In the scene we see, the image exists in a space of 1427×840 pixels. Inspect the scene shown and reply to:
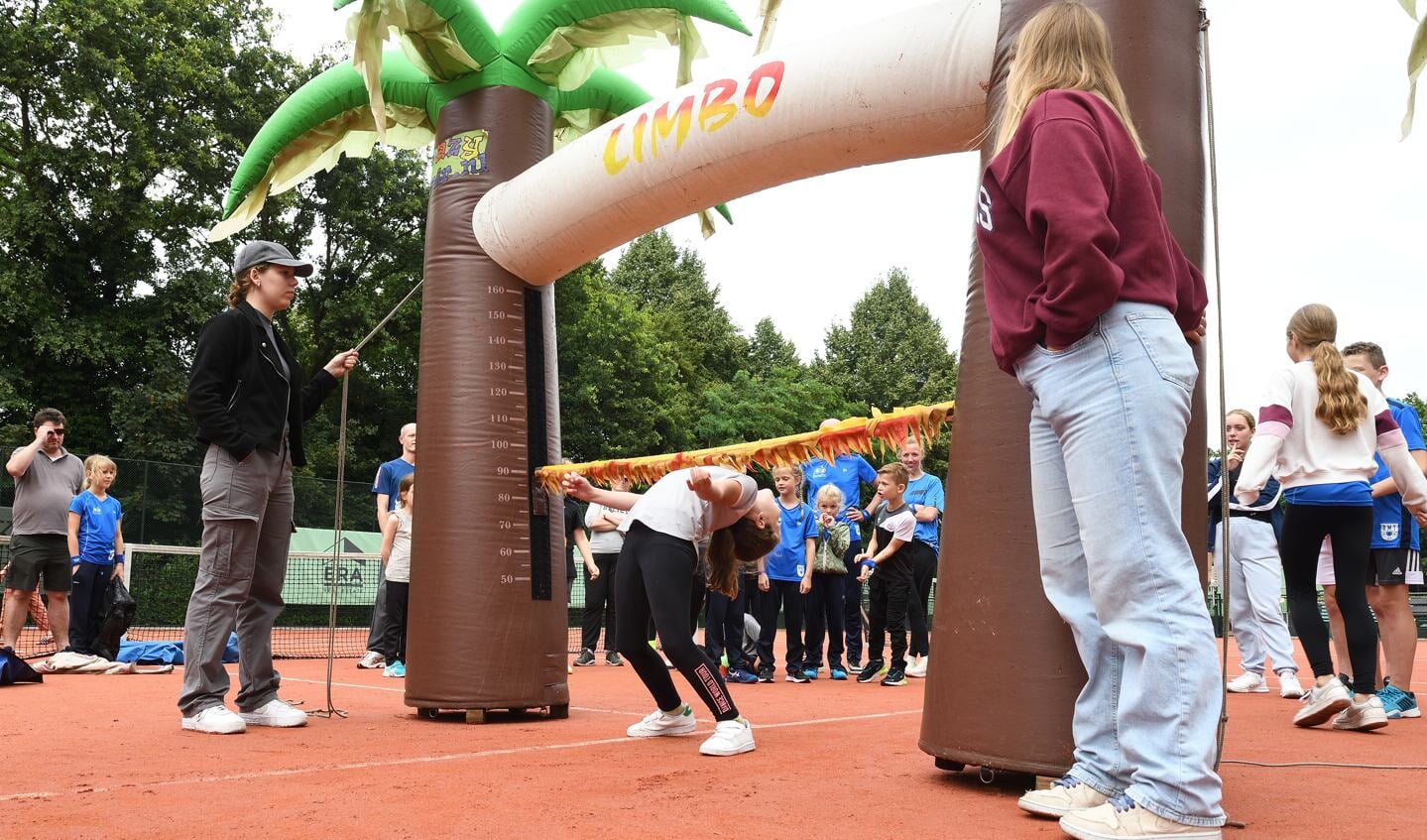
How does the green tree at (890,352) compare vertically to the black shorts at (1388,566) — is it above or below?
above

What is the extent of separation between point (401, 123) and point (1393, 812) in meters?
6.02

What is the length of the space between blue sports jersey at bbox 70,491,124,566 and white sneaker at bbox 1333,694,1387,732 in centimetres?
930

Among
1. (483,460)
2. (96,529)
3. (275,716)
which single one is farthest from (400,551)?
(275,716)

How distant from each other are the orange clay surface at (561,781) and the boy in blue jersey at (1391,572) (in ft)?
0.94

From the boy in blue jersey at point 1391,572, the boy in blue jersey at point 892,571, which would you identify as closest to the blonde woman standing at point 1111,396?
the boy in blue jersey at point 1391,572

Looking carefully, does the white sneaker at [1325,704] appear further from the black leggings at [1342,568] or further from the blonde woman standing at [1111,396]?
the blonde woman standing at [1111,396]

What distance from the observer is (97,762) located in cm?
442

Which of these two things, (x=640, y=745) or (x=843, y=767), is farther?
(x=640, y=745)

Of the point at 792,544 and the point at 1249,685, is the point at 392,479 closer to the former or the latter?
the point at 792,544

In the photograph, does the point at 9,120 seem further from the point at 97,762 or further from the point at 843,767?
the point at 843,767

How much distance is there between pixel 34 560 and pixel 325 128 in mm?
4554

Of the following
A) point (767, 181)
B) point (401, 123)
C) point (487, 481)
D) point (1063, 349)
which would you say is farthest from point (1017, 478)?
point (401, 123)

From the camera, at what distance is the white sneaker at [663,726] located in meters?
5.41

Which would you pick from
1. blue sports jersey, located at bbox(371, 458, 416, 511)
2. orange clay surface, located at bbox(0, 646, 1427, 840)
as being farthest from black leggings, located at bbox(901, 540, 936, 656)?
blue sports jersey, located at bbox(371, 458, 416, 511)
